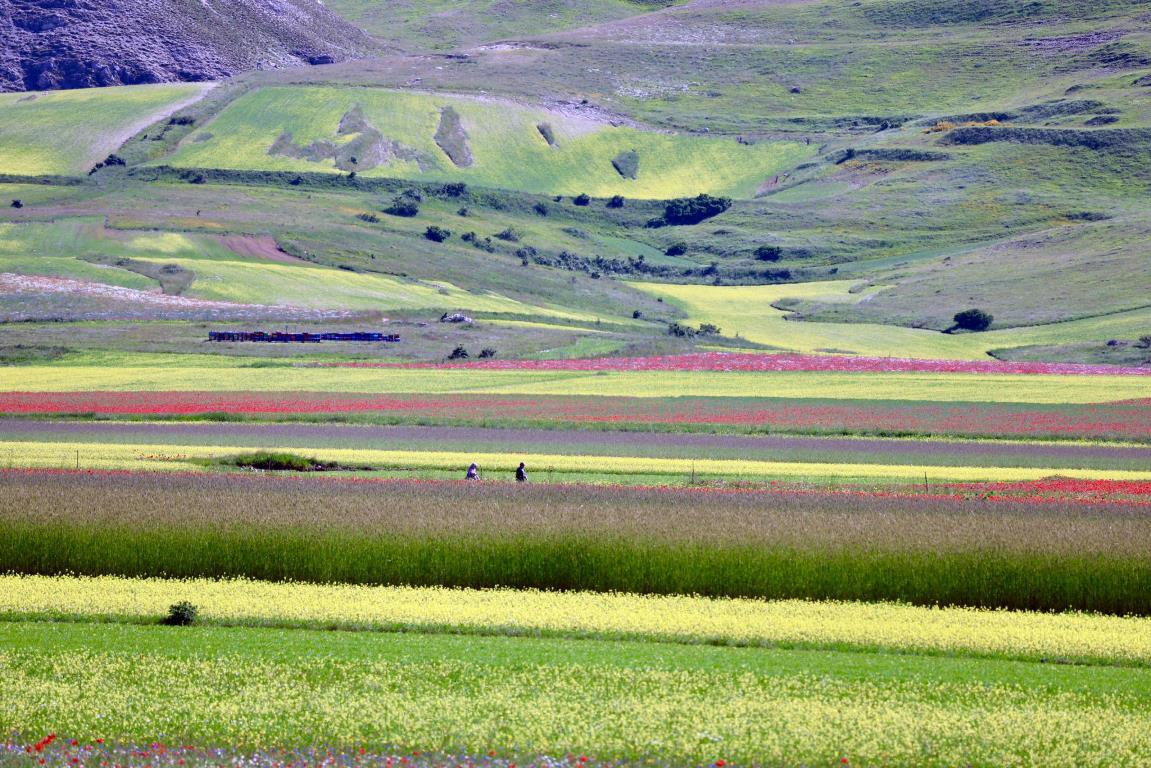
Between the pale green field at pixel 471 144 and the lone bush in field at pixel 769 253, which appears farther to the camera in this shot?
the pale green field at pixel 471 144

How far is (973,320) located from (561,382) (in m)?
52.4

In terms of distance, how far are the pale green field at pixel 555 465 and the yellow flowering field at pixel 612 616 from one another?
571 inches

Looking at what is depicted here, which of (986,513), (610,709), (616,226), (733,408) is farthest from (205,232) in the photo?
(610,709)

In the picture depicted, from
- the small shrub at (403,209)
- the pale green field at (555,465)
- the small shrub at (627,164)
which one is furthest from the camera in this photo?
the small shrub at (627,164)

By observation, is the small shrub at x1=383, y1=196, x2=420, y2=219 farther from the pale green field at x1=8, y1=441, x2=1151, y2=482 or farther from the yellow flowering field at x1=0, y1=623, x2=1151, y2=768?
the yellow flowering field at x1=0, y1=623, x2=1151, y2=768

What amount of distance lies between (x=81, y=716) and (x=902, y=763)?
938 cm

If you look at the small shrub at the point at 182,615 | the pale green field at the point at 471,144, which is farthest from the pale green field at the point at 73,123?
the small shrub at the point at 182,615

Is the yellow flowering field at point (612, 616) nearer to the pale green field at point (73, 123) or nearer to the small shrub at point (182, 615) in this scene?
the small shrub at point (182, 615)

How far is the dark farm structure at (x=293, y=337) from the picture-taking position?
280 ft

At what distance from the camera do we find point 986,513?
28281mm


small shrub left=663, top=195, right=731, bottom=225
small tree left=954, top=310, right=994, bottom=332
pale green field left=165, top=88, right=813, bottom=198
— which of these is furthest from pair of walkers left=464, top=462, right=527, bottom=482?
small shrub left=663, top=195, right=731, bottom=225

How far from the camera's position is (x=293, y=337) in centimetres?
8712

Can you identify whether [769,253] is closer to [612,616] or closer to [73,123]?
[73,123]

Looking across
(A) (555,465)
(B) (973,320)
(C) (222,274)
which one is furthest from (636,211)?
(A) (555,465)
